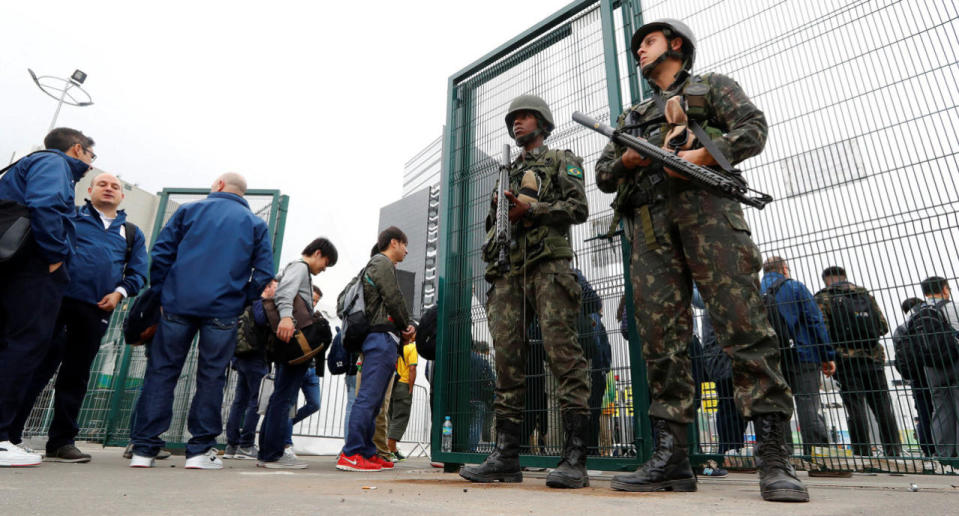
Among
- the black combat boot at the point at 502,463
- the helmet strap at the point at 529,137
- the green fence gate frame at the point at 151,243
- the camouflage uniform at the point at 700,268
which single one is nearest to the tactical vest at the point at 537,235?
the helmet strap at the point at 529,137

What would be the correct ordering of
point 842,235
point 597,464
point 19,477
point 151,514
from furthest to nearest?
point 597,464 < point 842,235 < point 19,477 < point 151,514

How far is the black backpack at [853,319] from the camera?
2.81 m

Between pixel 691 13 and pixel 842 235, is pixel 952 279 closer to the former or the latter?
pixel 842 235

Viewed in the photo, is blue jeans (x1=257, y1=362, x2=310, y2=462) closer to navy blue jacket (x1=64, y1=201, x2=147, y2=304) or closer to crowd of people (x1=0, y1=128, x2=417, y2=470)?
crowd of people (x1=0, y1=128, x2=417, y2=470)

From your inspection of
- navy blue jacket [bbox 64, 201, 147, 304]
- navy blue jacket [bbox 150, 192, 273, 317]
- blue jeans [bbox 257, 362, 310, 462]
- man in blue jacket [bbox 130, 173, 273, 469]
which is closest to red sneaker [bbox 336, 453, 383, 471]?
blue jeans [bbox 257, 362, 310, 462]

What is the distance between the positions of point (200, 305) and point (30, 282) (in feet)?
2.78

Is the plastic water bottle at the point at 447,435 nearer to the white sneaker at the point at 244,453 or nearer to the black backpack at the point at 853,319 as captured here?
the white sneaker at the point at 244,453

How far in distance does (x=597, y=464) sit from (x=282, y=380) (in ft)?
8.48

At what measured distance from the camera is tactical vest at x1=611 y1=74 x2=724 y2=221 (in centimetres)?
262

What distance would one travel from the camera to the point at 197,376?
345cm

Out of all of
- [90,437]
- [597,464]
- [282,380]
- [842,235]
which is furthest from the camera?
[90,437]

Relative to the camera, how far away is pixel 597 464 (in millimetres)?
3303

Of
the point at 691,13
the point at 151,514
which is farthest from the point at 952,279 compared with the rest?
the point at 151,514

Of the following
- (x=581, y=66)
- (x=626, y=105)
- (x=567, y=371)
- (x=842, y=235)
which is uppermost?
(x=581, y=66)
